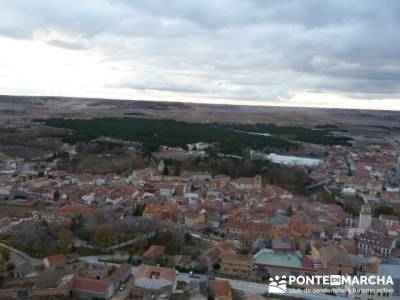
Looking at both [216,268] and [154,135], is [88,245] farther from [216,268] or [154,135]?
[154,135]

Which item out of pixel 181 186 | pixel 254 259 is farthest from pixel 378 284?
pixel 181 186

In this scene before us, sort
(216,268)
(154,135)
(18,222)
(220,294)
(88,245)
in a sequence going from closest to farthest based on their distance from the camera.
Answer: (220,294) < (216,268) < (88,245) < (18,222) < (154,135)

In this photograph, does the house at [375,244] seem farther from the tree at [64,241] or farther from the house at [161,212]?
the tree at [64,241]

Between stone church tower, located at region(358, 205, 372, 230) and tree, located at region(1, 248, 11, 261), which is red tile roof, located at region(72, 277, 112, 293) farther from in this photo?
stone church tower, located at region(358, 205, 372, 230)

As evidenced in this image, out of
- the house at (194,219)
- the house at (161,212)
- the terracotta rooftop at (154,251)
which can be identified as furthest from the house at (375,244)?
the house at (161,212)

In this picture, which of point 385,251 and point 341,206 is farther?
point 341,206

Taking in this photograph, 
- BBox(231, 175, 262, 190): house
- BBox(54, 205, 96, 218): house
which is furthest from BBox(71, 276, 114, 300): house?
BBox(231, 175, 262, 190): house

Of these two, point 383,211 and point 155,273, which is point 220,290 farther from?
point 383,211
